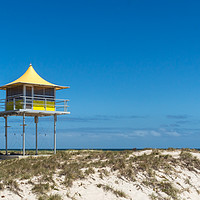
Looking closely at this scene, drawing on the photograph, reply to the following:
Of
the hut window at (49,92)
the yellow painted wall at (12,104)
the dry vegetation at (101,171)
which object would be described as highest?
the hut window at (49,92)

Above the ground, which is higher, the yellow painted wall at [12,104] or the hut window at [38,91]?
the hut window at [38,91]

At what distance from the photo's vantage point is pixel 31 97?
120ft

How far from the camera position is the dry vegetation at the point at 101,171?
19969 mm

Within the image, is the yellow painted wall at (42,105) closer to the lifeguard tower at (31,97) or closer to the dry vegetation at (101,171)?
the lifeguard tower at (31,97)

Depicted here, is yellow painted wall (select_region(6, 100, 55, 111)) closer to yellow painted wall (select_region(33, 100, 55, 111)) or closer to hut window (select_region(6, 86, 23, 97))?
yellow painted wall (select_region(33, 100, 55, 111))

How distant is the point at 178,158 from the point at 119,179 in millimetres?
7948

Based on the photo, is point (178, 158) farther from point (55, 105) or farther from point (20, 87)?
point (20, 87)

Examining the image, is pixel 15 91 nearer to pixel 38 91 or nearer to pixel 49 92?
pixel 38 91

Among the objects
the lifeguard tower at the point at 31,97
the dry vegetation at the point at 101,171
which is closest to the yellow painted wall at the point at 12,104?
the lifeguard tower at the point at 31,97

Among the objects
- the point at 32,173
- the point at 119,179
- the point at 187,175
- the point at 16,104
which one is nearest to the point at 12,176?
the point at 32,173

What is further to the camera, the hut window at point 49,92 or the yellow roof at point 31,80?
the hut window at point 49,92

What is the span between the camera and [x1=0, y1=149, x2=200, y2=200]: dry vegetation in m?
20.0

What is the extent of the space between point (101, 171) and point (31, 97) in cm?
1604

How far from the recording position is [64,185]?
2022cm
